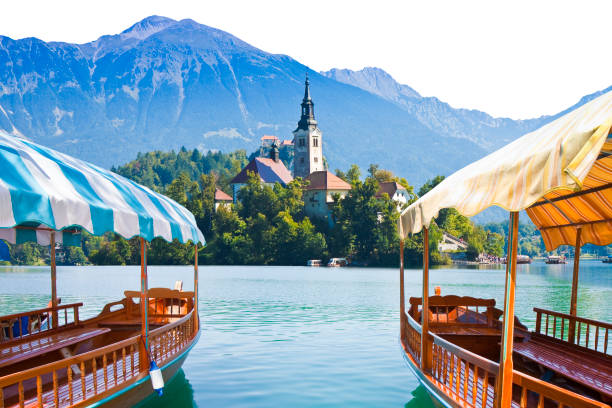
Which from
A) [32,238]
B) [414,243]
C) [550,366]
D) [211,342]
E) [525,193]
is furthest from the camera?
[414,243]

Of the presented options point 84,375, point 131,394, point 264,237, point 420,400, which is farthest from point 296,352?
point 264,237

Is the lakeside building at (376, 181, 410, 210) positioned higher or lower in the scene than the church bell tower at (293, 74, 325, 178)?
lower

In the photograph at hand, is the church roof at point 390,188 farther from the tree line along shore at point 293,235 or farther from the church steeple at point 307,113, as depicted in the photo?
Answer: the church steeple at point 307,113

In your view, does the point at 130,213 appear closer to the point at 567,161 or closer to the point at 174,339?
the point at 174,339

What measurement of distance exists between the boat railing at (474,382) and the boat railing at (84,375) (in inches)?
169

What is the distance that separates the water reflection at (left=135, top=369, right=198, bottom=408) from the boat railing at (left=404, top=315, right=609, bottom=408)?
14.5ft

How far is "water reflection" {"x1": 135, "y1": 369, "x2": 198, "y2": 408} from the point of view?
1122 centimetres

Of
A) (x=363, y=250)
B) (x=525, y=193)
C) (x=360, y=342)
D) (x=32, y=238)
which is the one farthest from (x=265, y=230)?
(x=525, y=193)

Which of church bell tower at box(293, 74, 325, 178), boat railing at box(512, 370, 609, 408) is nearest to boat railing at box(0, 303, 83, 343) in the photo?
boat railing at box(512, 370, 609, 408)

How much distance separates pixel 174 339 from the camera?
1140cm

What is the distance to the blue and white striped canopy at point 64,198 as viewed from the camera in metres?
5.63

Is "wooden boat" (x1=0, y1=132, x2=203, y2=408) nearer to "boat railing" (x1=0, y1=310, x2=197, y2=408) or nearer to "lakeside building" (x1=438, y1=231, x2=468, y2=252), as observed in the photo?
"boat railing" (x1=0, y1=310, x2=197, y2=408)

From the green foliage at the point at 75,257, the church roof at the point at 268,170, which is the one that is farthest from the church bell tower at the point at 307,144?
the green foliage at the point at 75,257

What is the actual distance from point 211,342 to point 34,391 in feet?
36.3
